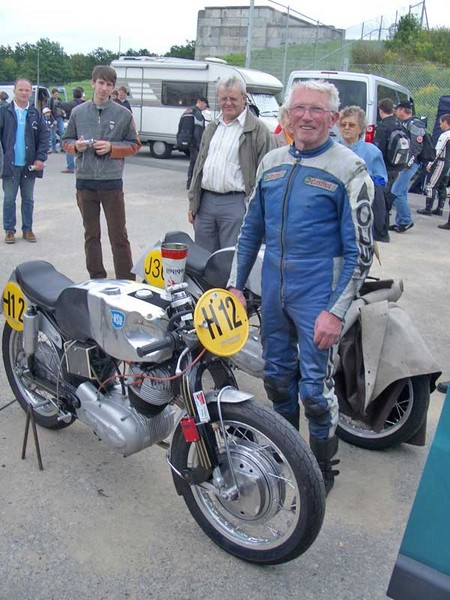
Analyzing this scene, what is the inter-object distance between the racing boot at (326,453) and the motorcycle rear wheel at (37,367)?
1334 mm

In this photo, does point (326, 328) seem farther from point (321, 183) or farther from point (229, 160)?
point (229, 160)

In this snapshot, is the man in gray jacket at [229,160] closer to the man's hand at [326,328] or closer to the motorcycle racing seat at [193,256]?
the motorcycle racing seat at [193,256]

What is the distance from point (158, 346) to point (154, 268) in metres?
1.71

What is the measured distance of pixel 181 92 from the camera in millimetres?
17562

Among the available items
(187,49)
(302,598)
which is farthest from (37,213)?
(187,49)

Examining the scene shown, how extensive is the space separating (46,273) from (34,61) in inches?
1585

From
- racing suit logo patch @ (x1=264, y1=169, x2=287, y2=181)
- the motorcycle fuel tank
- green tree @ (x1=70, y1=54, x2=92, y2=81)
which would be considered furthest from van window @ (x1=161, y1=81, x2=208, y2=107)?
green tree @ (x1=70, y1=54, x2=92, y2=81)

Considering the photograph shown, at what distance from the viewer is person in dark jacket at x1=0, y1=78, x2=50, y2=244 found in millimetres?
7266

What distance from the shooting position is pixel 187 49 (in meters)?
46.2

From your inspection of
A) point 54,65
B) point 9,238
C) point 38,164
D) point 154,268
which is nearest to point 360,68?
point 38,164

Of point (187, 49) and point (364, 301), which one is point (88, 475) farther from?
point (187, 49)

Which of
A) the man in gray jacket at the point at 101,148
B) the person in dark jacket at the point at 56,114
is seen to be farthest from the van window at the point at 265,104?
the man in gray jacket at the point at 101,148

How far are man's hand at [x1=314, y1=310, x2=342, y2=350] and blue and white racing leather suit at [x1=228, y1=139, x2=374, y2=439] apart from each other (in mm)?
33

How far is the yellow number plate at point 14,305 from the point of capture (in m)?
3.38
